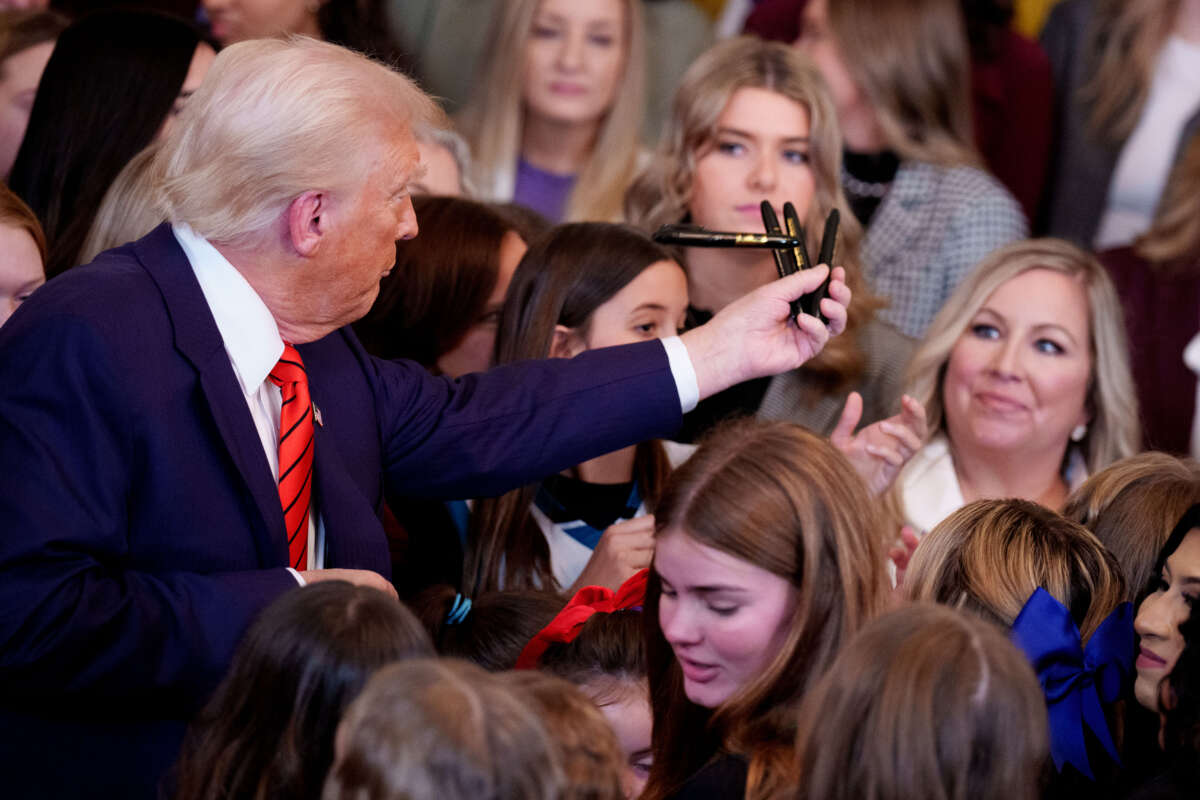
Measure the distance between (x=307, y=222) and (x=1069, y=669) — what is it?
1182mm

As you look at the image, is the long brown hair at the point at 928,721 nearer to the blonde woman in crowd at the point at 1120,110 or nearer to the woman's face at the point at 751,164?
the woman's face at the point at 751,164

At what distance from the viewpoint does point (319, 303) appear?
2082mm

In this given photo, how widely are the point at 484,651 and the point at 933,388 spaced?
4.64 ft

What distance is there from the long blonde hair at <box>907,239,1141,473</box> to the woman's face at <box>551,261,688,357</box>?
0.74 m

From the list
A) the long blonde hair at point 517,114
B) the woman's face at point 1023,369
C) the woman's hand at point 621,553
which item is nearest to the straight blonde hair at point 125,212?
the woman's hand at point 621,553

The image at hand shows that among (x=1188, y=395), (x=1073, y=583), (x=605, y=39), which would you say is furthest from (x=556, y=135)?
(x=1073, y=583)

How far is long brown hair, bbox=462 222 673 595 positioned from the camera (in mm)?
2736

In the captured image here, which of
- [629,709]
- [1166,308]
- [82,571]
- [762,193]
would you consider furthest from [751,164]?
[82,571]

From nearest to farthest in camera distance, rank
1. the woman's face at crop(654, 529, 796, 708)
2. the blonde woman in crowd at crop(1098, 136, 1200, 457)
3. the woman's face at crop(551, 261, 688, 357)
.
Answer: the woman's face at crop(654, 529, 796, 708)
the woman's face at crop(551, 261, 688, 357)
the blonde woman in crowd at crop(1098, 136, 1200, 457)

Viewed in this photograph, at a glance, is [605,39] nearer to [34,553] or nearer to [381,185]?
[381,185]

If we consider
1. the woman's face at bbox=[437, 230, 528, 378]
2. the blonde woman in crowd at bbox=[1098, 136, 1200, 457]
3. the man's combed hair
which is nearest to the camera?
the man's combed hair

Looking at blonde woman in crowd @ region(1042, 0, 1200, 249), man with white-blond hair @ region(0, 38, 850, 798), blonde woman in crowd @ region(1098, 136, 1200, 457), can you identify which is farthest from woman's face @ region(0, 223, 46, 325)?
blonde woman in crowd @ region(1042, 0, 1200, 249)

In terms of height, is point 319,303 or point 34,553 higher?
point 319,303

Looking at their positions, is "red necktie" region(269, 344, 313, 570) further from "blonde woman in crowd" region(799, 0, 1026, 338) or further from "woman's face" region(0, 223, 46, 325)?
"blonde woman in crowd" region(799, 0, 1026, 338)
